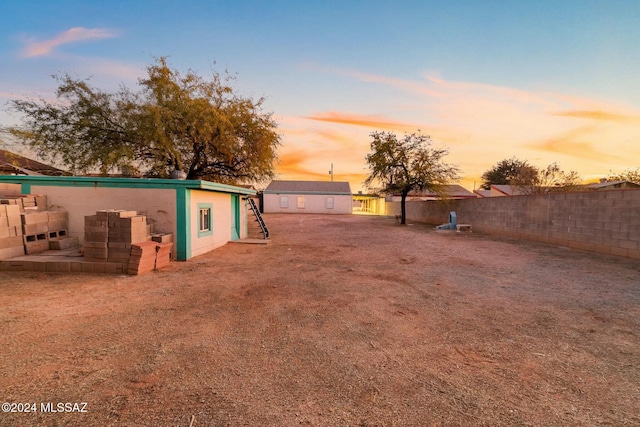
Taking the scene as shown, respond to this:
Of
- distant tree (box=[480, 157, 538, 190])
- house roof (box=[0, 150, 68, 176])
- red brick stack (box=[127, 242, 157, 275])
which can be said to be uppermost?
distant tree (box=[480, 157, 538, 190])

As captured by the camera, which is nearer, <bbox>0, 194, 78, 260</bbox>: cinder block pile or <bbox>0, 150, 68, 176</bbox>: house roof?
<bbox>0, 194, 78, 260</bbox>: cinder block pile

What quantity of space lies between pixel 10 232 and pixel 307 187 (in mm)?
32440

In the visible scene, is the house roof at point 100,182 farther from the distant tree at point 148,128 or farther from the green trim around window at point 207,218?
the distant tree at point 148,128

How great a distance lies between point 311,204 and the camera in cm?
3709

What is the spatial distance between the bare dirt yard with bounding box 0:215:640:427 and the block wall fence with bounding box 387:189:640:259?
4013 mm

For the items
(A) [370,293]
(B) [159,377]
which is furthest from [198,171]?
(B) [159,377]

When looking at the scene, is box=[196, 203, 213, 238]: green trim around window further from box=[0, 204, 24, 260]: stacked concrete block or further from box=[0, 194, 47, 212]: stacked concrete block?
box=[0, 194, 47, 212]: stacked concrete block

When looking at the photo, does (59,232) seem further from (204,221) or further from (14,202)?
(204,221)

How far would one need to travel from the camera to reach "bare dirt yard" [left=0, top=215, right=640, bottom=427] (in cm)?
237

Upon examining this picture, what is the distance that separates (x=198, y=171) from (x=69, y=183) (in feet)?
28.0

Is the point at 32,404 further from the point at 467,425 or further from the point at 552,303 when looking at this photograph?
the point at 552,303

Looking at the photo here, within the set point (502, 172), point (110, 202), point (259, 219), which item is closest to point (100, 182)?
point (110, 202)

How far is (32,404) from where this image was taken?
7.85 ft

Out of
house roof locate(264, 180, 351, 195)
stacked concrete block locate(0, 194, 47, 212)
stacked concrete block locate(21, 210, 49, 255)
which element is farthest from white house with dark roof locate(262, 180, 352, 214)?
stacked concrete block locate(21, 210, 49, 255)
